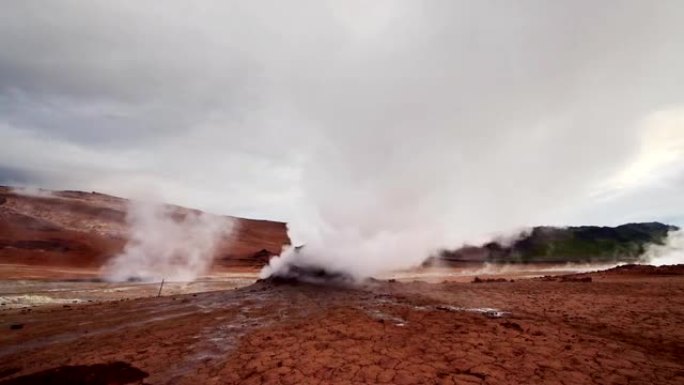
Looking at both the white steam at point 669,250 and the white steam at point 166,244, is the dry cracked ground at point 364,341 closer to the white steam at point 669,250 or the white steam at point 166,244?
the white steam at point 166,244

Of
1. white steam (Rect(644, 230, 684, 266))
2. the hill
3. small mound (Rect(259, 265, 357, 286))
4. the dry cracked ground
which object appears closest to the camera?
the dry cracked ground

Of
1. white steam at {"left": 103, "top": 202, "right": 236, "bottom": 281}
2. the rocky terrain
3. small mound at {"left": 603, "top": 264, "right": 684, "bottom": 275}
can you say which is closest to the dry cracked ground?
small mound at {"left": 603, "top": 264, "right": 684, "bottom": 275}

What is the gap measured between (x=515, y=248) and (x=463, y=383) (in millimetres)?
50629

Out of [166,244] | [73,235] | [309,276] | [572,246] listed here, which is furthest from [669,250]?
[73,235]

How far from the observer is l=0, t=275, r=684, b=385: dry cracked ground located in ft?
19.7

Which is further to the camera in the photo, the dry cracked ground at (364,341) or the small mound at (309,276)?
the small mound at (309,276)

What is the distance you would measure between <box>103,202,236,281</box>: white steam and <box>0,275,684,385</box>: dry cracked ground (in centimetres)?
2040

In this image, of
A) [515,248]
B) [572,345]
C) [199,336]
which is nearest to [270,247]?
[515,248]

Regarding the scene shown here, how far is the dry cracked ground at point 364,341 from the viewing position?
600 centimetres

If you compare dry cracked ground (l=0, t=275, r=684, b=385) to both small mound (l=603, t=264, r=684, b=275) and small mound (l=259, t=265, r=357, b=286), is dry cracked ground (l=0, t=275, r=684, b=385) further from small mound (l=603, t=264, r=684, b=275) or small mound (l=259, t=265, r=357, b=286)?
small mound (l=603, t=264, r=684, b=275)

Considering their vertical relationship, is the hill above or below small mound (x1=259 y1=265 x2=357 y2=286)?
above

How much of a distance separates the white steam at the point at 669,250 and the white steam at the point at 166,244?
50062mm

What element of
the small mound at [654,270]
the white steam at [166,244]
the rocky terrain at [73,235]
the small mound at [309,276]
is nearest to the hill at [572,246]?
the small mound at [654,270]

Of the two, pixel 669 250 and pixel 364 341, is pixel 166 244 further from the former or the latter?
pixel 669 250
